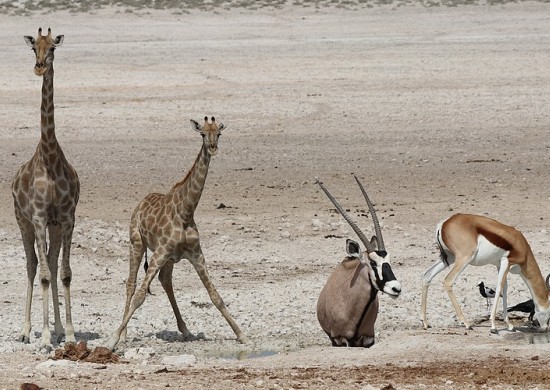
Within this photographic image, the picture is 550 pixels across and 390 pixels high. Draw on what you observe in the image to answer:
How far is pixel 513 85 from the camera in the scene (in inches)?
1008

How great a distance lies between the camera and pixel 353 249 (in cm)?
1051

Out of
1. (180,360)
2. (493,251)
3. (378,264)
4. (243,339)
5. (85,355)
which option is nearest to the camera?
(85,355)

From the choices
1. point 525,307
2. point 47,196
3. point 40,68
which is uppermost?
point 40,68

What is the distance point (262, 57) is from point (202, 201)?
13178 millimetres

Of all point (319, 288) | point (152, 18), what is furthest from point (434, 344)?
point (152, 18)

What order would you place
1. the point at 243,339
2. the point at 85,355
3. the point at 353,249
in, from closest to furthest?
the point at 85,355, the point at 353,249, the point at 243,339

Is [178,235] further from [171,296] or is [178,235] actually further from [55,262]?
[55,262]

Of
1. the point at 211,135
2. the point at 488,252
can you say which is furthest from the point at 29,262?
the point at 488,252

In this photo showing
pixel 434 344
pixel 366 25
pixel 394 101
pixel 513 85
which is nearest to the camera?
pixel 434 344

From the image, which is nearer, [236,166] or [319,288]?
[319,288]

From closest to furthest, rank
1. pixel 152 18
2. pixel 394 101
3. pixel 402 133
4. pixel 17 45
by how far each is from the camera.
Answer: pixel 402 133, pixel 394 101, pixel 17 45, pixel 152 18

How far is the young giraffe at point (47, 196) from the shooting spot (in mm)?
10820

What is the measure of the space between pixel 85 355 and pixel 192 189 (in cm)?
183

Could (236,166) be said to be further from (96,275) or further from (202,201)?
(96,275)
